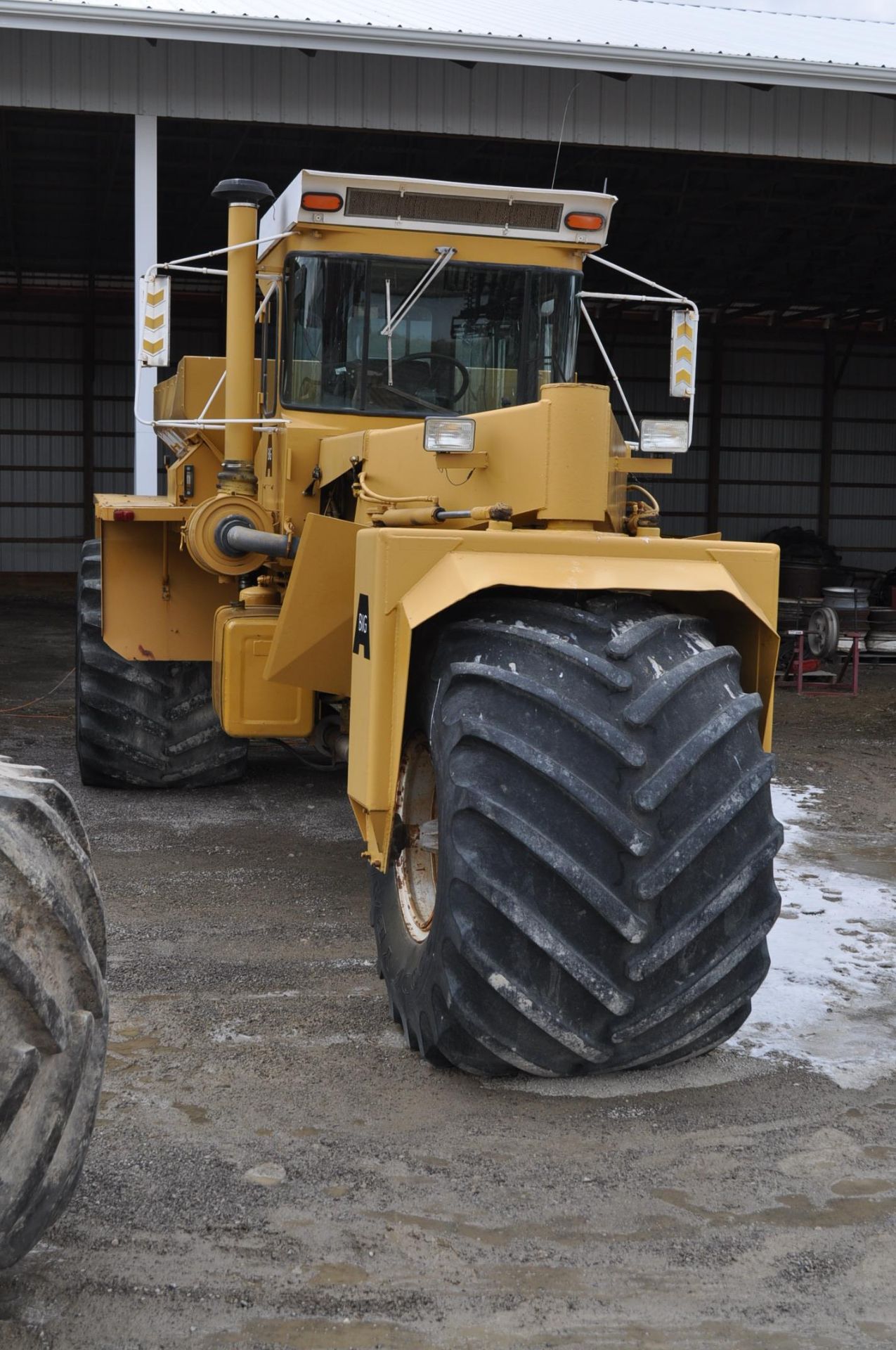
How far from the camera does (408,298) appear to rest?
17.9ft

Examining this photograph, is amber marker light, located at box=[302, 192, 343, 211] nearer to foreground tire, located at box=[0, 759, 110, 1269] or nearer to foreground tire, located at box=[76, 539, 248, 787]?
foreground tire, located at box=[76, 539, 248, 787]

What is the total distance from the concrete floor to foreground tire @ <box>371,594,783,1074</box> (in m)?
0.26

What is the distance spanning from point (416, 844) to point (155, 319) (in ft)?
8.44

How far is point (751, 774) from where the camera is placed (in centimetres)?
357

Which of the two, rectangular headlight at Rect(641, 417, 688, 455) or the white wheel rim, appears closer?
the white wheel rim

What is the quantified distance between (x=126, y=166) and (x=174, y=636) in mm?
12936

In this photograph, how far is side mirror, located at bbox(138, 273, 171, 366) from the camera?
5.49 metres

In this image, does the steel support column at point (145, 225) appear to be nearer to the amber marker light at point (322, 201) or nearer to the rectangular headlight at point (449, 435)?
the amber marker light at point (322, 201)

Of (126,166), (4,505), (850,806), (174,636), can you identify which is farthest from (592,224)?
(4,505)

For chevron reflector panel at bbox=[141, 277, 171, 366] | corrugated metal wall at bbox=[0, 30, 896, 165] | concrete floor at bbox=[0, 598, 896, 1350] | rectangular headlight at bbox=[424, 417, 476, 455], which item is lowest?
concrete floor at bbox=[0, 598, 896, 1350]

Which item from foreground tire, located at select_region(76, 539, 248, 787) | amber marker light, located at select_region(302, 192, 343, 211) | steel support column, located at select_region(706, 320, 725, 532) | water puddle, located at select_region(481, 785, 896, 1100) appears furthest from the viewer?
steel support column, located at select_region(706, 320, 725, 532)

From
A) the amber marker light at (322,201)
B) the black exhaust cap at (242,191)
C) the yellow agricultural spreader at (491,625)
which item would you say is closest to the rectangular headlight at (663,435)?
the yellow agricultural spreader at (491,625)

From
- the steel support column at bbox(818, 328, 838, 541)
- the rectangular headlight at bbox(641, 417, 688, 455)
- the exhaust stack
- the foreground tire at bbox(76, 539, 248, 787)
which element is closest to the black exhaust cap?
the exhaust stack

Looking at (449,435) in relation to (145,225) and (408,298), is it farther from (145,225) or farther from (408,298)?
(145,225)
